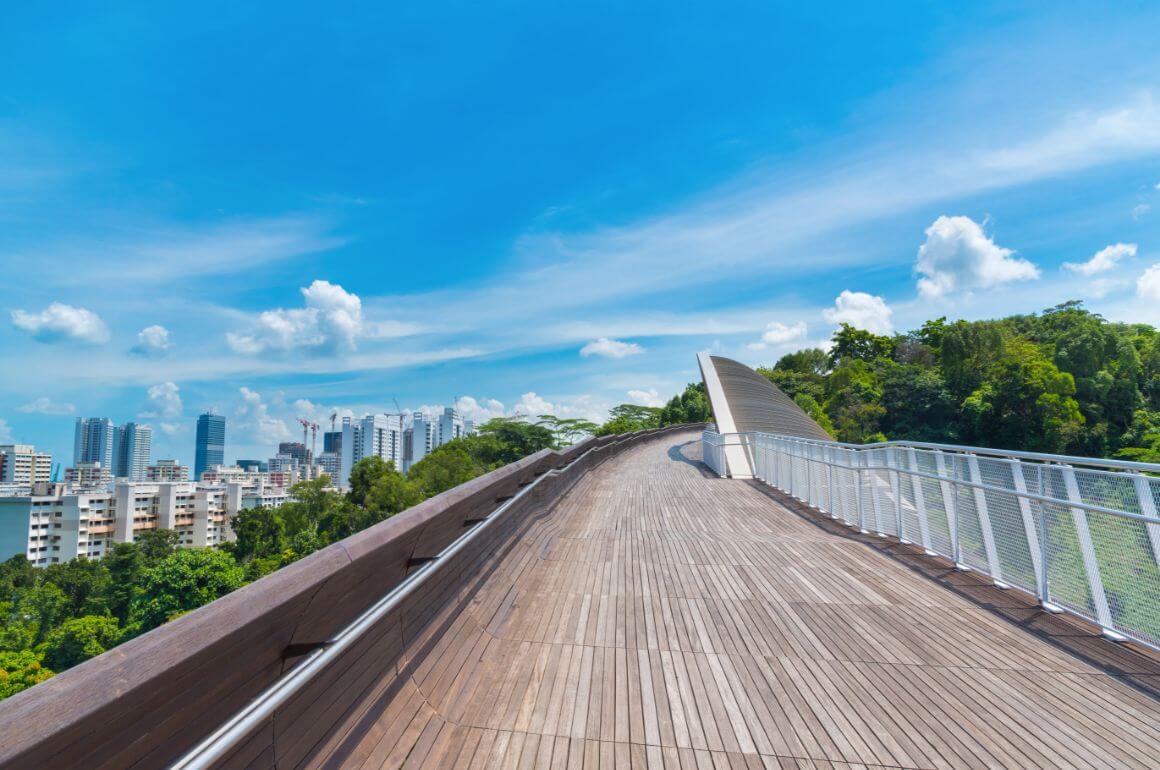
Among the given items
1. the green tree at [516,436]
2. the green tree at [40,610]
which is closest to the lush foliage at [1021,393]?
the green tree at [516,436]

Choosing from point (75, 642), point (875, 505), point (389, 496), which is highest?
point (875, 505)

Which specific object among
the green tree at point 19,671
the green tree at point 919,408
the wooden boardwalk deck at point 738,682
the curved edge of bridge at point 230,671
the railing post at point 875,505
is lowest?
the green tree at point 19,671

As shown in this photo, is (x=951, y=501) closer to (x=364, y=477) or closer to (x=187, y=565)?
(x=187, y=565)

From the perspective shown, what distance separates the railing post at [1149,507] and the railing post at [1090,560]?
450 millimetres

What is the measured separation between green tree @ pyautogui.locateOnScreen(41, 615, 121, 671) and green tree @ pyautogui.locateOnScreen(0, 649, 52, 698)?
3.96 feet

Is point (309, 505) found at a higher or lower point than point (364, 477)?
lower

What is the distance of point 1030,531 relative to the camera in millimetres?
4887

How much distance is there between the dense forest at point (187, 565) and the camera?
43.8 m

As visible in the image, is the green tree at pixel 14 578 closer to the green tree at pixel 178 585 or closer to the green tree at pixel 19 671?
the green tree at pixel 19 671

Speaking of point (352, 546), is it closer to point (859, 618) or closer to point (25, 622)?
point (859, 618)

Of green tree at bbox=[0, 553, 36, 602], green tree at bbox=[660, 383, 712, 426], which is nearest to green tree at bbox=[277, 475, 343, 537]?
green tree at bbox=[0, 553, 36, 602]

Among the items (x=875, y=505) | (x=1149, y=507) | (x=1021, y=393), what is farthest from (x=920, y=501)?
(x=1021, y=393)

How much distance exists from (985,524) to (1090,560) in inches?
46.8

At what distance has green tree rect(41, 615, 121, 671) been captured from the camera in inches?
1700
